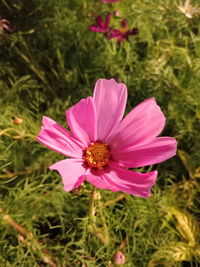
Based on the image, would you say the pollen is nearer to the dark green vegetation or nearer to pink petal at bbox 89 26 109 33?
the dark green vegetation

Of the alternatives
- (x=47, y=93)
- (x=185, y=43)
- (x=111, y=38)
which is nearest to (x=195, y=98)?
(x=185, y=43)

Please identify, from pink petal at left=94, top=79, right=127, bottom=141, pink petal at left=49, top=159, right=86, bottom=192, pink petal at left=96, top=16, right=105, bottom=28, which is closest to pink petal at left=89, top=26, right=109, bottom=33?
pink petal at left=96, top=16, right=105, bottom=28

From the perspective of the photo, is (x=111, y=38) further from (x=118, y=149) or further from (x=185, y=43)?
(x=118, y=149)

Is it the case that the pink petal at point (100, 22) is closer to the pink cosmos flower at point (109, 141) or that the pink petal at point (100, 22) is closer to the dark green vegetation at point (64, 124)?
the dark green vegetation at point (64, 124)

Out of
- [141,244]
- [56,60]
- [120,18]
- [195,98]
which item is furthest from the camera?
[56,60]

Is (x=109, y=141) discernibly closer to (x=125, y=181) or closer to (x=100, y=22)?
(x=125, y=181)

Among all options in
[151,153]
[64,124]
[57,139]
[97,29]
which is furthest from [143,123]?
[97,29]
